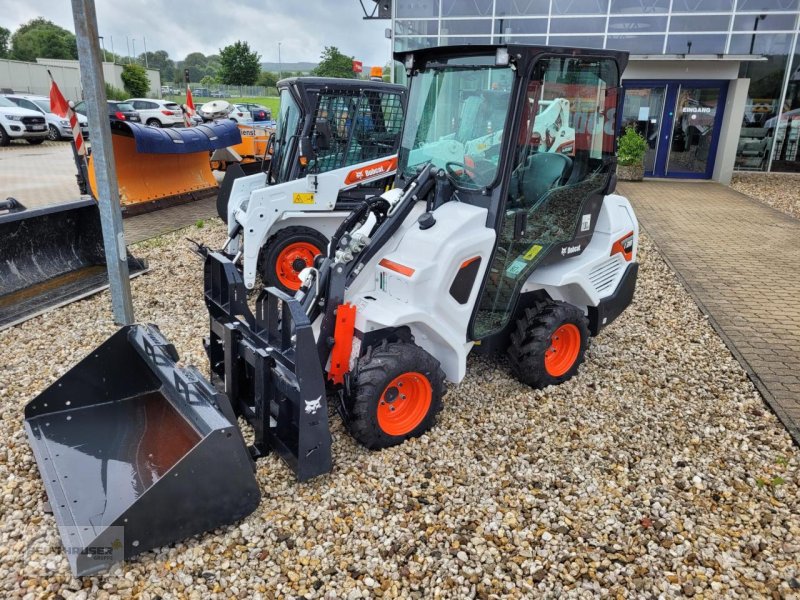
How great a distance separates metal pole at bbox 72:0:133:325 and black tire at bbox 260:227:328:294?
1536mm

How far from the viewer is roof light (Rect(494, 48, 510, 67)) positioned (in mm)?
3470

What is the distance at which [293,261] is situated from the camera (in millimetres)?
6656

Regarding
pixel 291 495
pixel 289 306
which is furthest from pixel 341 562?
pixel 289 306

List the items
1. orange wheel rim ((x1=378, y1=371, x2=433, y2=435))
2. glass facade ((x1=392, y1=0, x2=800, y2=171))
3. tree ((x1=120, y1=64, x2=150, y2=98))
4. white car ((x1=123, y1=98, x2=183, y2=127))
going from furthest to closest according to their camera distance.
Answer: tree ((x1=120, y1=64, x2=150, y2=98)) < white car ((x1=123, y1=98, x2=183, y2=127)) < glass facade ((x1=392, y1=0, x2=800, y2=171)) < orange wheel rim ((x1=378, y1=371, x2=433, y2=435))

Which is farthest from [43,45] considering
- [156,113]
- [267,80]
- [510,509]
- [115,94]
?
[510,509]

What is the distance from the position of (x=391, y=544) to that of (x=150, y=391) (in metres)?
1.63

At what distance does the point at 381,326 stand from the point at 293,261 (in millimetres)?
3368

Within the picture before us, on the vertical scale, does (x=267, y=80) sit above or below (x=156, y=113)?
above

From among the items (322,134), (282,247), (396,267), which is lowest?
(282,247)

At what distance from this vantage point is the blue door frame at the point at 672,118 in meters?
14.9

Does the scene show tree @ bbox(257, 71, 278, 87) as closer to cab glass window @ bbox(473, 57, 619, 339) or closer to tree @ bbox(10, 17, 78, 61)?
tree @ bbox(10, 17, 78, 61)

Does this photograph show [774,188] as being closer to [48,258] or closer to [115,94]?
[48,258]

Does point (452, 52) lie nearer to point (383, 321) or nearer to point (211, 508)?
point (383, 321)

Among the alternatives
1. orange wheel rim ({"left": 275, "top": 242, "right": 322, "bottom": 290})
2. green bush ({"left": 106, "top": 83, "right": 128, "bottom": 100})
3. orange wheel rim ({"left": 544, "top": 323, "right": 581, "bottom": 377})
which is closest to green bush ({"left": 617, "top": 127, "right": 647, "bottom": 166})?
orange wheel rim ({"left": 275, "top": 242, "right": 322, "bottom": 290})
